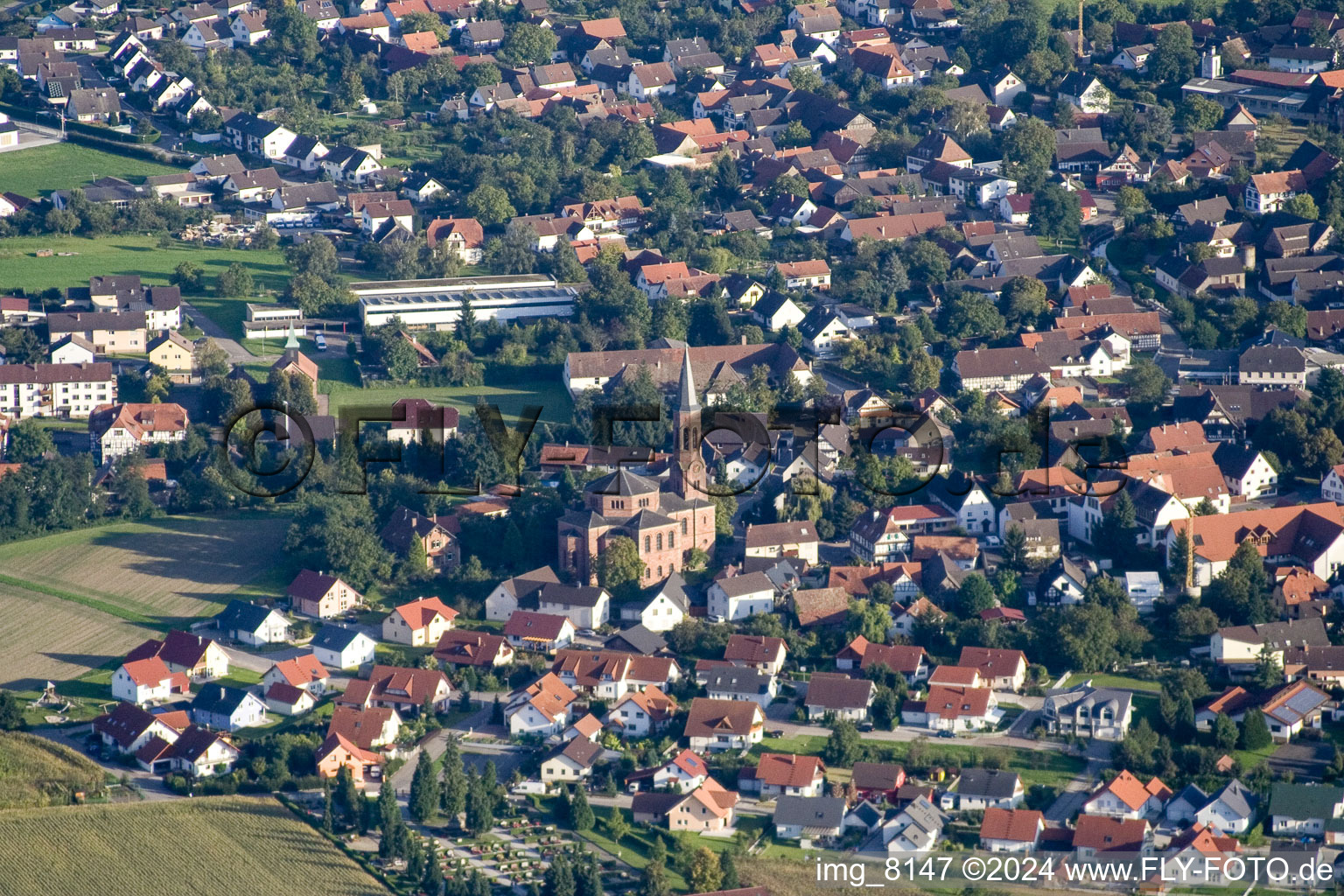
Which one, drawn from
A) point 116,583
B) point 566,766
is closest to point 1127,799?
point 566,766

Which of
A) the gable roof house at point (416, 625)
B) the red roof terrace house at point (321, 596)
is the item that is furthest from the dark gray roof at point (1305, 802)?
the red roof terrace house at point (321, 596)

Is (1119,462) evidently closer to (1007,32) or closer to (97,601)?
(97,601)

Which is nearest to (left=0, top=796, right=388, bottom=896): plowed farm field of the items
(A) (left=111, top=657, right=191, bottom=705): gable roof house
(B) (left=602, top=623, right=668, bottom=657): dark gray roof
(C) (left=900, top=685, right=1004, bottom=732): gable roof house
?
(A) (left=111, top=657, right=191, bottom=705): gable roof house

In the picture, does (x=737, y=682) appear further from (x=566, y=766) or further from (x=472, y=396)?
(x=472, y=396)

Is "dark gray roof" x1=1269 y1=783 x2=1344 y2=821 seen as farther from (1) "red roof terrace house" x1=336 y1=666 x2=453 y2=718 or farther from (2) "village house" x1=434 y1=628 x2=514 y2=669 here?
(1) "red roof terrace house" x1=336 y1=666 x2=453 y2=718

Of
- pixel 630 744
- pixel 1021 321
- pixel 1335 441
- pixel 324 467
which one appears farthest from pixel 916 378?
pixel 630 744

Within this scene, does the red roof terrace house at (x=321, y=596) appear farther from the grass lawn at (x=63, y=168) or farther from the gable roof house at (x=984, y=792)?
the grass lawn at (x=63, y=168)
